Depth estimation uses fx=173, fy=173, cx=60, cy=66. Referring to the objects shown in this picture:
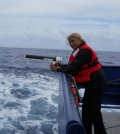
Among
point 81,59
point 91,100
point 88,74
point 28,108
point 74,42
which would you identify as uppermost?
point 74,42

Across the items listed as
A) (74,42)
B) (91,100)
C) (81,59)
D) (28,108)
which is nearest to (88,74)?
(81,59)

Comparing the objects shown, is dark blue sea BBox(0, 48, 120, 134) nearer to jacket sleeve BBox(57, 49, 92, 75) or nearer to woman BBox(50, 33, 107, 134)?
woman BBox(50, 33, 107, 134)

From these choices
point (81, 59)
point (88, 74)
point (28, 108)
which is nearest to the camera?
point (81, 59)

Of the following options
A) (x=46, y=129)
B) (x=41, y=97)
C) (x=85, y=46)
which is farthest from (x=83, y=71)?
(x=41, y=97)

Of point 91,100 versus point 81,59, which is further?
point 91,100

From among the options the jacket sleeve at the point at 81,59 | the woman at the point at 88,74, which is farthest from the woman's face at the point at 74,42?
the jacket sleeve at the point at 81,59

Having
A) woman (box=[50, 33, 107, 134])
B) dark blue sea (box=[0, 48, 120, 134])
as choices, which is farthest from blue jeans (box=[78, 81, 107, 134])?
dark blue sea (box=[0, 48, 120, 134])

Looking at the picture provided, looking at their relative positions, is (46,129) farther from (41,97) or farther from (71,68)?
(71,68)

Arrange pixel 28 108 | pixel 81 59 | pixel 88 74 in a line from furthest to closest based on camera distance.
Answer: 1. pixel 28 108
2. pixel 88 74
3. pixel 81 59

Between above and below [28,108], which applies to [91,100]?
above

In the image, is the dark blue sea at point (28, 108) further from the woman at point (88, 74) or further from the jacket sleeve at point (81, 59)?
the jacket sleeve at point (81, 59)

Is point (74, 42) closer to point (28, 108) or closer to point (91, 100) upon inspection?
point (91, 100)

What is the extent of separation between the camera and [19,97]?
9.33 meters

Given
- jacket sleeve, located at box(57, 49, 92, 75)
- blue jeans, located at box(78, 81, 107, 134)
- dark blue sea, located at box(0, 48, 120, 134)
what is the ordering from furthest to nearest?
1. dark blue sea, located at box(0, 48, 120, 134)
2. blue jeans, located at box(78, 81, 107, 134)
3. jacket sleeve, located at box(57, 49, 92, 75)
